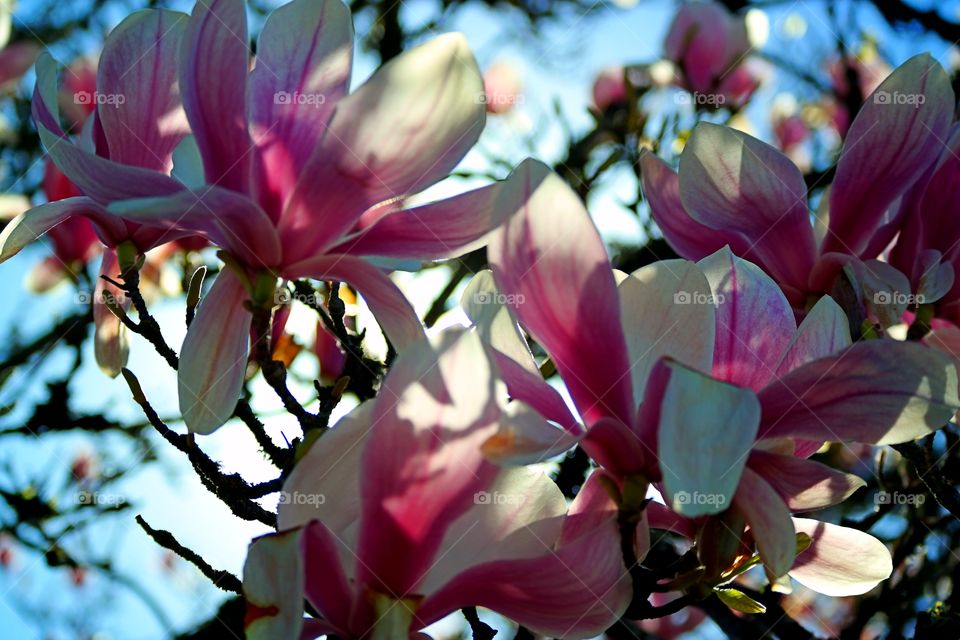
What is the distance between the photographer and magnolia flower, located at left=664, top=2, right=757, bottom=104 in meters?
2.96

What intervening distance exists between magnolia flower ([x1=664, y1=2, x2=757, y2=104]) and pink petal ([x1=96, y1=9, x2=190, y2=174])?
6.61ft

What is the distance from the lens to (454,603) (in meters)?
0.93

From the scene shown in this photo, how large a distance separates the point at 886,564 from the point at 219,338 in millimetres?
811

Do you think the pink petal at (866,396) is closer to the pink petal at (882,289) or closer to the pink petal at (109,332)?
the pink petal at (882,289)

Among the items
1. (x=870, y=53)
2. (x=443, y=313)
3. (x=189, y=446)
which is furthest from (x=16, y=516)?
(x=870, y=53)

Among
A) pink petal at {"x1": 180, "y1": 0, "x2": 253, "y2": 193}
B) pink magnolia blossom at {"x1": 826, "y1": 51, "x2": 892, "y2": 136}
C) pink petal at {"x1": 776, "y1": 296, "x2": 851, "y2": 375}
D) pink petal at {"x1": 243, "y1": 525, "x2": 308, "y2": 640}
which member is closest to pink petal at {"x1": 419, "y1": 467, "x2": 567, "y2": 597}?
pink petal at {"x1": 243, "y1": 525, "x2": 308, "y2": 640}

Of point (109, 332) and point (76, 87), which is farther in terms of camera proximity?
point (76, 87)

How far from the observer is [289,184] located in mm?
1056

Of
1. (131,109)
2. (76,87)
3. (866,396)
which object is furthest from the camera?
(76,87)

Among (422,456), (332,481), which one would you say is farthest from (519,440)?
(332,481)

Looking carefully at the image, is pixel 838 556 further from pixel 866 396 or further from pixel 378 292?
pixel 378 292

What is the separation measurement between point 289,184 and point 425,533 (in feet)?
1.38

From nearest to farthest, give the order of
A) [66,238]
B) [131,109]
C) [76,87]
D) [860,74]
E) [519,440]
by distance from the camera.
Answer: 1. [519,440]
2. [131,109]
3. [66,238]
4. [76,87]
5. [860,74]

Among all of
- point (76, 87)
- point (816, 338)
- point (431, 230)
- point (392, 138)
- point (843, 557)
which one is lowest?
point (843, 557)
